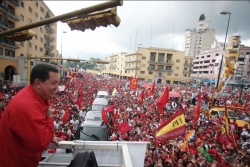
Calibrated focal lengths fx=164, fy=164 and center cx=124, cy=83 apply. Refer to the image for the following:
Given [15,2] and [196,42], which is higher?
[196,42]

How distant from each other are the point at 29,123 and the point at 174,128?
5.85 meters

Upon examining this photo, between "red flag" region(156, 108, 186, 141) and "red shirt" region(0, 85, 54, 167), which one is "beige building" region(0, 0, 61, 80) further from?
"red shirt" region(0, 85, 54, 167)

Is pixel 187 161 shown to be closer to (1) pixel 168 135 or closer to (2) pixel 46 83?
(1) pixel 168 135

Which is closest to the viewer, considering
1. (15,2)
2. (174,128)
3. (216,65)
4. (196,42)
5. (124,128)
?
(174,128)

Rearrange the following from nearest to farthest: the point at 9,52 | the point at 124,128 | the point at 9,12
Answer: the point at 124,128 → the point at 9,12 → the point at 9,52

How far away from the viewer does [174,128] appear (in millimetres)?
6379

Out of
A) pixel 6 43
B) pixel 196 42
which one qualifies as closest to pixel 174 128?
pixel 6 43

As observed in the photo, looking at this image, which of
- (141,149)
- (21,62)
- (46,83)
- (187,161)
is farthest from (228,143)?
(21,62)

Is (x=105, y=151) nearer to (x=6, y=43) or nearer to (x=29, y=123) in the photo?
(x=29, y=123)

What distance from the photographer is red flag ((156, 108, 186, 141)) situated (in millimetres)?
6320

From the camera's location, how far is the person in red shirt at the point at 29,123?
142 centimetres

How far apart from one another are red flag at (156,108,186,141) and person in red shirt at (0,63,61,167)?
5512 mm

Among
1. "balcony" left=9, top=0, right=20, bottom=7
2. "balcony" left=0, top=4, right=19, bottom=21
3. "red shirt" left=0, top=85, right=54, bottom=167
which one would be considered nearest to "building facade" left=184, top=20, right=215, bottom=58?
"balcony" left=9, top=0, right=20, bottom=7

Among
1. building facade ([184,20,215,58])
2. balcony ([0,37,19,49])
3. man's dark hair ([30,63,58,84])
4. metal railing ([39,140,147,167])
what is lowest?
metal railing ([39,140,147,167])
